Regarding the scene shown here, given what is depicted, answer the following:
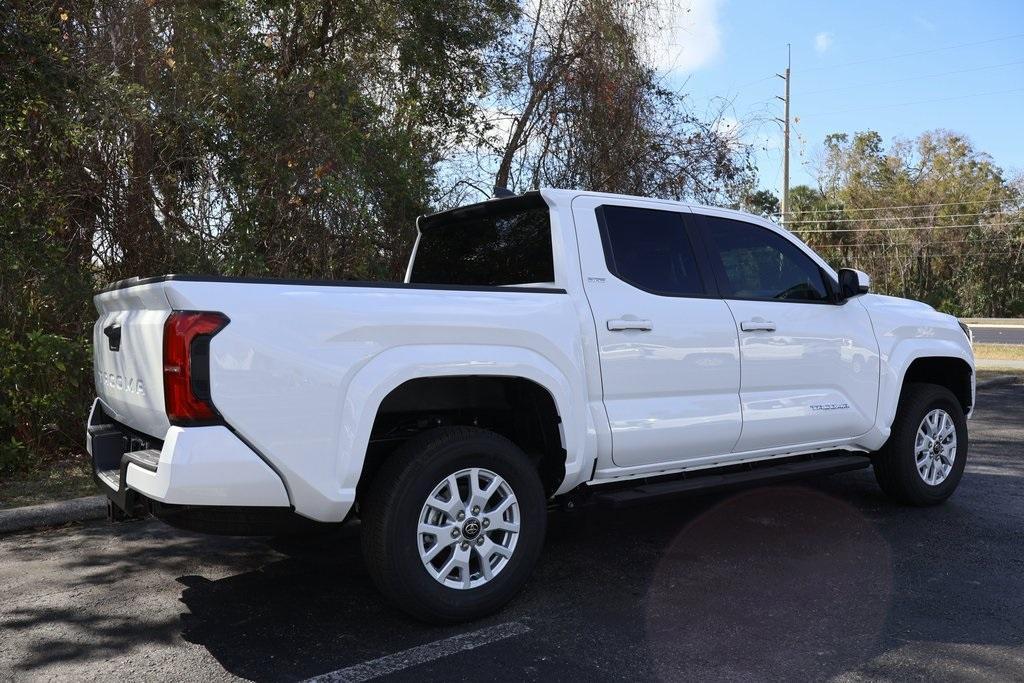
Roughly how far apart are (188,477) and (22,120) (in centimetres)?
514

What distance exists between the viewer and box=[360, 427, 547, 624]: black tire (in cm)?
365

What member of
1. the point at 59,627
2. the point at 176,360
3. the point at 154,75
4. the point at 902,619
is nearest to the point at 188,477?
the point at 176,360

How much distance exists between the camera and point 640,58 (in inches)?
452

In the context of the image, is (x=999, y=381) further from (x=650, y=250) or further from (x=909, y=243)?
(x=909, y=243)

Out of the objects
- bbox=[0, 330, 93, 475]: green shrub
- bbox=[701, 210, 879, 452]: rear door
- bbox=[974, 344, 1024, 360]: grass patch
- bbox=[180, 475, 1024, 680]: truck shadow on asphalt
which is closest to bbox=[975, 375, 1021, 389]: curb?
bbox=[974, 344, 1024, 360]: grass patch

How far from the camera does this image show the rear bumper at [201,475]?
325cm

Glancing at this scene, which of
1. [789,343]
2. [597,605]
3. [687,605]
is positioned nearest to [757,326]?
[789,343]

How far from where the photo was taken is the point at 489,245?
16.5 ft

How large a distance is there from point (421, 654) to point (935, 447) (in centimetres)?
412

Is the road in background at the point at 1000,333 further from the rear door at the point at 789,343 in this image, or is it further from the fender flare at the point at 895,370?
the rear door at the point at 789,343

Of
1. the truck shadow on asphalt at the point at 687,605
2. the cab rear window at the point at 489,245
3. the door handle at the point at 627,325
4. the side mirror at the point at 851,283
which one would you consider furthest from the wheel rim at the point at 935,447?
the cab rear window at the point at 489,245

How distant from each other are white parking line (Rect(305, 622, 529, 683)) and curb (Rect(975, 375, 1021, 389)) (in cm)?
1208

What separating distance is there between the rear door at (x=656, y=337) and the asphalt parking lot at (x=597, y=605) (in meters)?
0.71

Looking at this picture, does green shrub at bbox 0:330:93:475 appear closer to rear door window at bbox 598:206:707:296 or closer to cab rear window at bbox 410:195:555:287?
cab rear window at bbox 410:195:555:287
